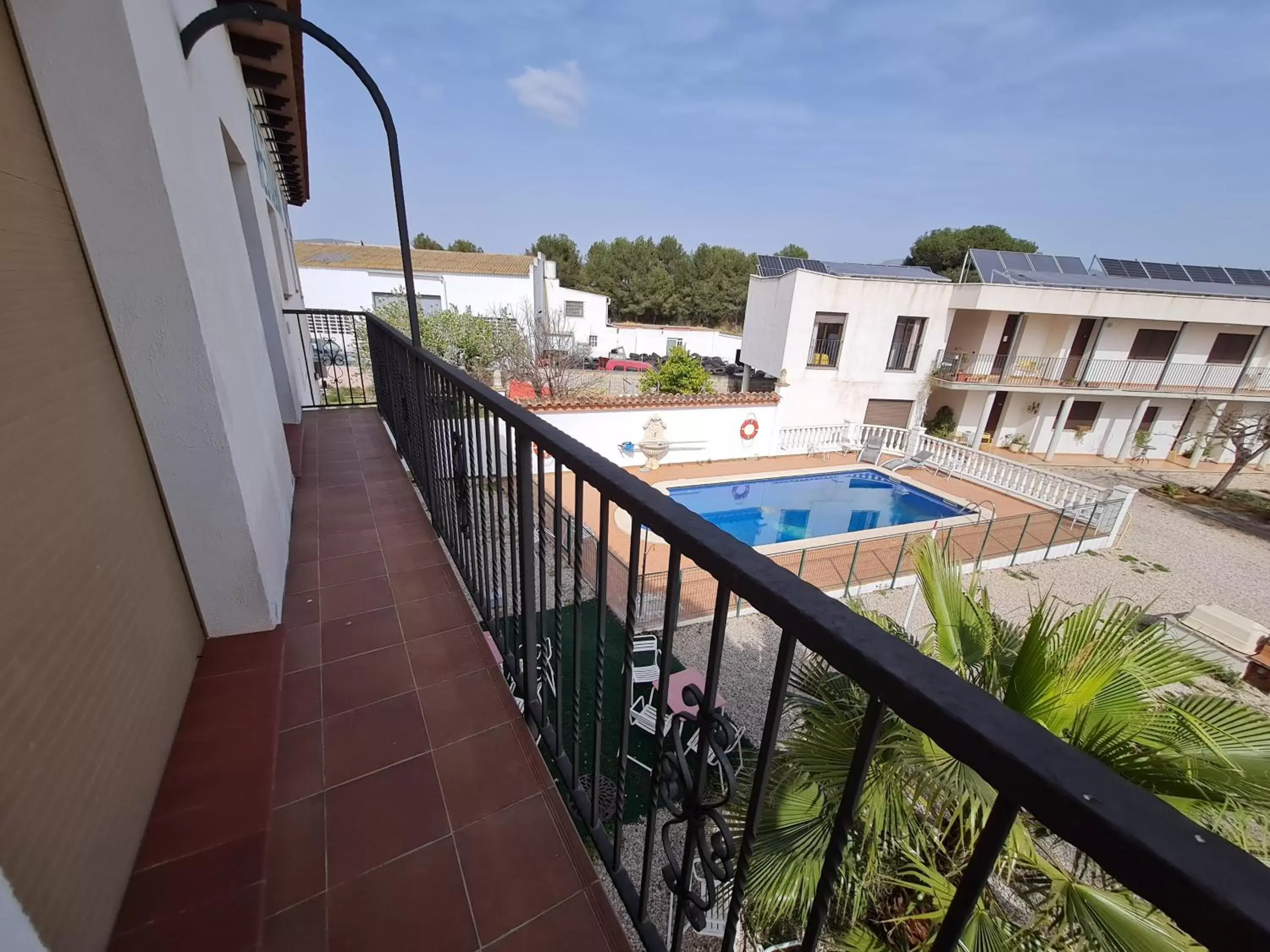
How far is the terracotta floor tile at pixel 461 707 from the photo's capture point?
168 cm

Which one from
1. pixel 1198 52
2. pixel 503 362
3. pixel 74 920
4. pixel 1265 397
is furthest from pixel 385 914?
pixel 1265 397

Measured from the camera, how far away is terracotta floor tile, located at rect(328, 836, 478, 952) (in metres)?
1.17

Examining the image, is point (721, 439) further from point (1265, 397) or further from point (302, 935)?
point (1265, 397)

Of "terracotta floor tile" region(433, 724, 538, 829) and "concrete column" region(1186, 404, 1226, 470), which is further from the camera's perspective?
"concrete column" region(1186, 404, 1226, 470)

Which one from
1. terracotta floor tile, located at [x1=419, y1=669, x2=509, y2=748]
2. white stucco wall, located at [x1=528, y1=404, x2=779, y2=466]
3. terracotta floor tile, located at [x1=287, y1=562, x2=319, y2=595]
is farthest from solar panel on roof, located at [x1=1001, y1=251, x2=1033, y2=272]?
terracotta floor tile, located at [x1=287, y1=562, x2=319, y2=595]

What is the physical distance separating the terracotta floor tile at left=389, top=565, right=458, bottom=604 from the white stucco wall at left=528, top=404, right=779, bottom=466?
8.42m

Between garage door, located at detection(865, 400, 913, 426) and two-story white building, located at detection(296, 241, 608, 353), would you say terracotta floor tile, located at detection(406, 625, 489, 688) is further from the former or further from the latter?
two-story white building, located at detection(296, 241, 608, 353)

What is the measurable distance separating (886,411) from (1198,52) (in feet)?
28.5

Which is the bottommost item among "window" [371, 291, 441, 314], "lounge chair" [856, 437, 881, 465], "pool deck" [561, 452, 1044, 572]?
"pool deck" [561, 452, 1044, 572]

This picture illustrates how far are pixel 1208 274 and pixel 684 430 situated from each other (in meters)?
18.5

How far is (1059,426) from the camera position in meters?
15.7

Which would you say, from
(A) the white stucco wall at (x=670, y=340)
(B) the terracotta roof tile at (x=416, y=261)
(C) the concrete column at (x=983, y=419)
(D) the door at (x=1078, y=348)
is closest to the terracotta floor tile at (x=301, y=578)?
(C) the concrete column at (x=983, y=419)

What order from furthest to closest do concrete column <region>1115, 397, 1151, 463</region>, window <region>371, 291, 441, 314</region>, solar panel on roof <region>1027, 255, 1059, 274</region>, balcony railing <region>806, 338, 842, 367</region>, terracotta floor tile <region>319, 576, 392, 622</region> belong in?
window <region>371, 291, 441, 314</region>
concrete column <region>1115, 397, 1151, 463</region>
solar panel on roof <region>1027, 255, 1059, 274</region>
balcony railing <region>806, 338, 842, 367</region>
terracotta floor tile <region>319, 576, 392, 622</region>

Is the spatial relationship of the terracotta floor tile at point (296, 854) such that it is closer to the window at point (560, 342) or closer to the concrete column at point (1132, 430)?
the window at point (560, 342)
